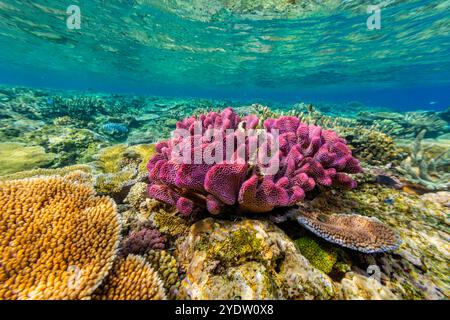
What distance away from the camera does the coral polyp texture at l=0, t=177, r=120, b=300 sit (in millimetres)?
1522

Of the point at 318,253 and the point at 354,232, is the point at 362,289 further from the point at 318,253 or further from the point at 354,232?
the point at 354,232

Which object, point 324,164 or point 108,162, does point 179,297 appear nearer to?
point 324,164

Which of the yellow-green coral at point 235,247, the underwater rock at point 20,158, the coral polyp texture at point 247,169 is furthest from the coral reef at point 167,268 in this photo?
the underwater rock at point 20,158

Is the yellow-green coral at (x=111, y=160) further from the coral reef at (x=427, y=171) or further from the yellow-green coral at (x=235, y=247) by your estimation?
the coral reef at (x=427, y=171)

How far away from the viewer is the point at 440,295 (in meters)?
1.70

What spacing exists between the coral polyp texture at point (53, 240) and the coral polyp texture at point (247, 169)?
2.19 ft

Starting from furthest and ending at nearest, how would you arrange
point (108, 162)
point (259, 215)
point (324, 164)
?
point (108, 162) < point (324, 164) < point (259, 215)

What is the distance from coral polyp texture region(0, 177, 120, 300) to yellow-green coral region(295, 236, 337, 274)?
5.74 feet

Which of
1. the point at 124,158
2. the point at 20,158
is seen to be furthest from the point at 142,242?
the point at 20,158

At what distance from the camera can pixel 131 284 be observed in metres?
1.68

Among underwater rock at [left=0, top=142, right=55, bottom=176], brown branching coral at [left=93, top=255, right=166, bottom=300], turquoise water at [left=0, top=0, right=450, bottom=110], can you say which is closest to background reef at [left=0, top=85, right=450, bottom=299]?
brown branching coral at [left=93, top=255, right=166, bottom=300]

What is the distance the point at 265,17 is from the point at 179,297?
68.1 feet

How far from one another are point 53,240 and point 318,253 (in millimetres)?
2383

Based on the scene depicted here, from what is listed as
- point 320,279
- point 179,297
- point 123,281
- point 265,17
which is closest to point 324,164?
point 320,279
